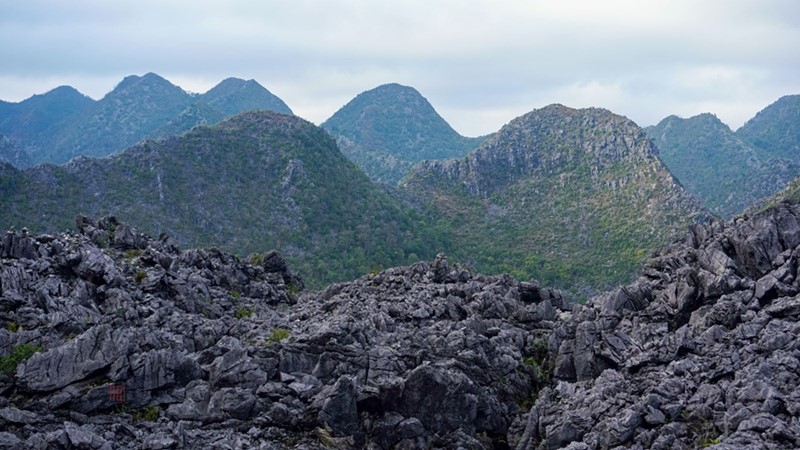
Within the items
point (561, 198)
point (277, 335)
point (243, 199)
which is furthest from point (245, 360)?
point (561, 198)

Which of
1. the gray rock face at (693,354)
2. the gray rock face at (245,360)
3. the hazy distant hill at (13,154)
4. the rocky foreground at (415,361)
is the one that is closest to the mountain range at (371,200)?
the gray rock face at (245,360)

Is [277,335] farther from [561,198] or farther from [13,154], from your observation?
[13,154]

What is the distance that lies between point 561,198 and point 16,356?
10343 centimetres

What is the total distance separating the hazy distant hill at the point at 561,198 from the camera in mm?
105875

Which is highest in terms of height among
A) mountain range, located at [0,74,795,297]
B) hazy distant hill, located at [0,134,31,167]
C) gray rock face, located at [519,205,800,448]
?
hazy distant hill, located at [0,134,31,167]

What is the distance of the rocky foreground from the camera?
83.3 ft

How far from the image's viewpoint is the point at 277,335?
115ft

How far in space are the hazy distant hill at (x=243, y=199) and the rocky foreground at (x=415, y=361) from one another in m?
51.5

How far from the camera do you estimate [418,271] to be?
46.8 metres

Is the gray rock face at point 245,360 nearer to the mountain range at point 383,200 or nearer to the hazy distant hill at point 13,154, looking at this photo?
the mountain range at point 383,200

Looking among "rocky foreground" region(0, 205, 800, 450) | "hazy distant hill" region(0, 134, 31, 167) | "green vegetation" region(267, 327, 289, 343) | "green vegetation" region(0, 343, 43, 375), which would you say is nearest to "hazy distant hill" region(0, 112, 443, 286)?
"rocky foreground" region(0, 205, 800, 450)

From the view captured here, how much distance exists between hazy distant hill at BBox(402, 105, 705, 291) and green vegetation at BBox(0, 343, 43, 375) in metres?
74.3

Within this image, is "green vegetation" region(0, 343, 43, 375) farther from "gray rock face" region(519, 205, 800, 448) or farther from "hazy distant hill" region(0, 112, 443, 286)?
"hazy distant hill" region(0, 112, 443, 286)

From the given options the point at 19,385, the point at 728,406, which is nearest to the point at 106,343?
the point at 19,385
